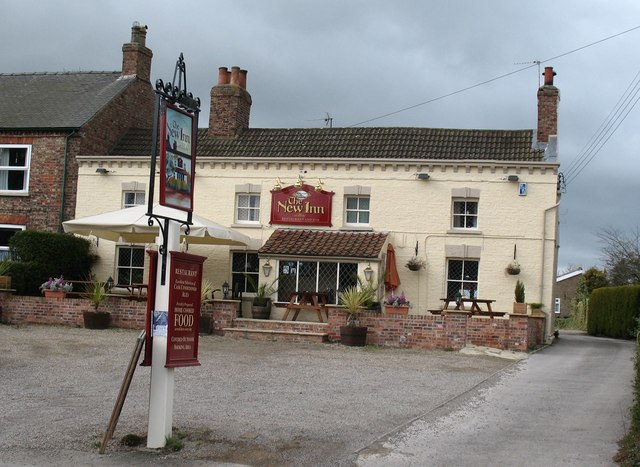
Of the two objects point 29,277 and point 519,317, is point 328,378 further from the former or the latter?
point 29,277

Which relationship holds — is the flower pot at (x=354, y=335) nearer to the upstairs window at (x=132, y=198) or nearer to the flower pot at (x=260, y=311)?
the flower pot at (x=260, y=311)

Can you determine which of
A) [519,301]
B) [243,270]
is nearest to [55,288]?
[243,270]

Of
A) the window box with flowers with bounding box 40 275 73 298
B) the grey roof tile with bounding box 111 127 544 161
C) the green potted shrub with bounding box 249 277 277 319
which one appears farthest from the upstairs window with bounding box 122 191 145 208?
the green potted shrub with bounding box 249 277 277 319

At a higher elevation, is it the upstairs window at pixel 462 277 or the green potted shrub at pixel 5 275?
the upstairs window at pixel 462 277

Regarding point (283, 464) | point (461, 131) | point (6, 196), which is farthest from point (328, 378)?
point (6, 196)

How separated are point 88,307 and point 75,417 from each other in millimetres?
11220

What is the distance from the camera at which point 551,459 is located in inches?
346

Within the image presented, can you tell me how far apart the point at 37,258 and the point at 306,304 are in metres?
7.64

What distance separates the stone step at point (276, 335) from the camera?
65.2ft

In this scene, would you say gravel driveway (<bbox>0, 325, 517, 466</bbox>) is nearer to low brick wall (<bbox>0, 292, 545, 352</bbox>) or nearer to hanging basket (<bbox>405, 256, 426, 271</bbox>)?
low brick wall (<bbox>0, 292, 545, 352</bbox>)

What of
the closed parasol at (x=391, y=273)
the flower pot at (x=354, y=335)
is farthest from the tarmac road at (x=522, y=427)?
the closed parasol at (x=391, y=273)

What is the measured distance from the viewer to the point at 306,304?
2244cm

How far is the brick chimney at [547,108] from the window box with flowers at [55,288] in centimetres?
1398

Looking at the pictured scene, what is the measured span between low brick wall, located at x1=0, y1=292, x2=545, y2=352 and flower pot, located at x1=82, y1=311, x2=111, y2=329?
0.31 m
